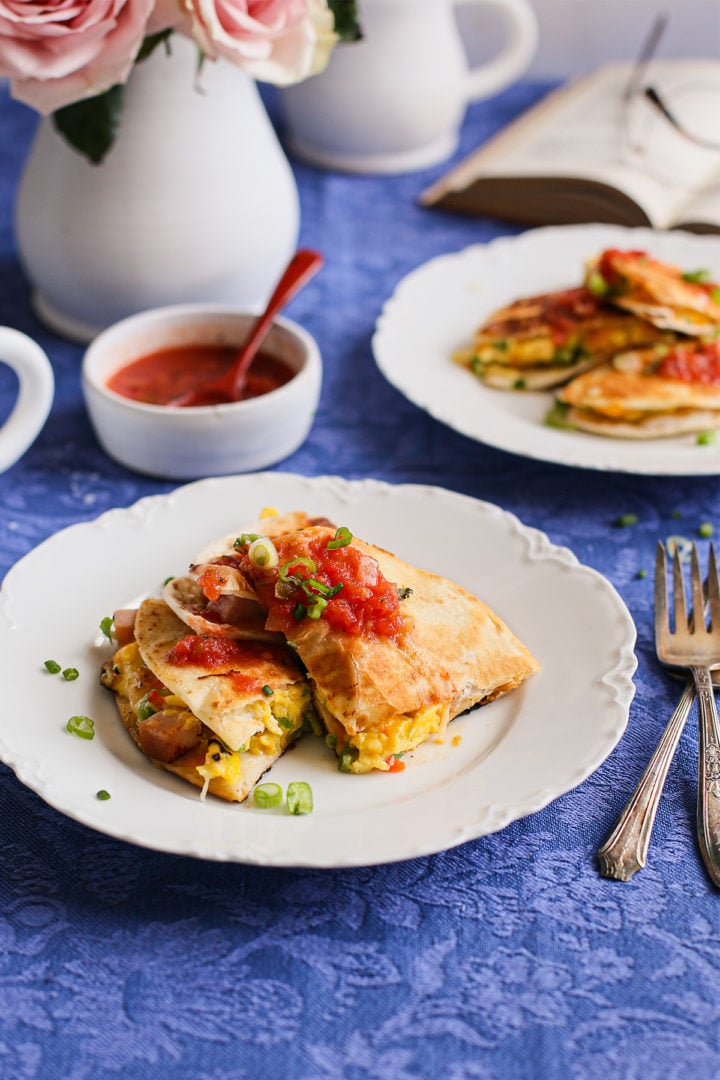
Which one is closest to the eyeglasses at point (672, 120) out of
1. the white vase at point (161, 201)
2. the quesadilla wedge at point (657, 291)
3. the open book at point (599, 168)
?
the open book at point (599, 168)

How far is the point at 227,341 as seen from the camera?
354 centimetres

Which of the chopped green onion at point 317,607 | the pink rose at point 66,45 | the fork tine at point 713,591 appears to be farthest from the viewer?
the pink rose at point 66,45

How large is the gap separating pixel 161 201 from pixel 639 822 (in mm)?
2330

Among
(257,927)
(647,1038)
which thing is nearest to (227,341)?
(257,927)

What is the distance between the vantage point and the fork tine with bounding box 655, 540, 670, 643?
2.69 m

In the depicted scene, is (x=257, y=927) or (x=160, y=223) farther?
(x=160, y=223)

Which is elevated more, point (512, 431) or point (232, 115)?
point (232, 115)

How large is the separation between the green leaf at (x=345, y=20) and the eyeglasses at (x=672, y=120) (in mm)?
1669

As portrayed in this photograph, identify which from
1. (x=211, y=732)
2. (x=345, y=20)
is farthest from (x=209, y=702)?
A: (x=345, y=20)

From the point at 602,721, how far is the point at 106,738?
94cm

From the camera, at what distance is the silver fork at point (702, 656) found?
221 centimetres

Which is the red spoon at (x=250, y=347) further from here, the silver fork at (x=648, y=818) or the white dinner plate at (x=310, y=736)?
the silver fork at (x=648, y=818)

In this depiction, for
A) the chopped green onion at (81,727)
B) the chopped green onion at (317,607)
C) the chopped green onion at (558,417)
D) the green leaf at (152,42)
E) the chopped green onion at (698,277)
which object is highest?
the green leaf at (152,42)

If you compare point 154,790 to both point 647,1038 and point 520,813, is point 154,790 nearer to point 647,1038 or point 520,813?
point 520,813
